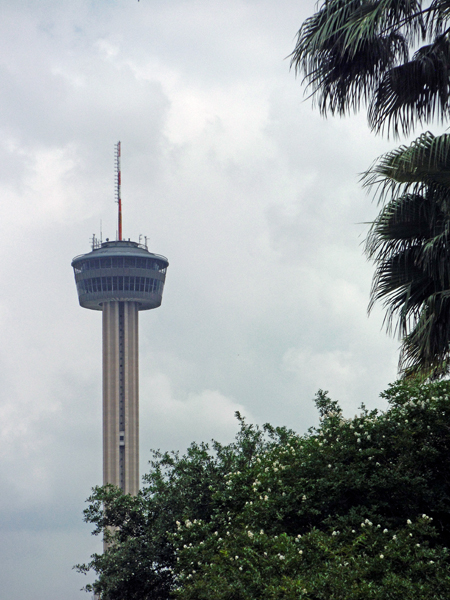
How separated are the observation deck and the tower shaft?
3.27 meters

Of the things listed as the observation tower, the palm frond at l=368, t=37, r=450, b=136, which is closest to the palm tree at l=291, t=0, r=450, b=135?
the palm frond at l=368, t=37, r=450, b=136

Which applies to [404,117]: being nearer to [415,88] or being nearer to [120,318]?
[415,88]

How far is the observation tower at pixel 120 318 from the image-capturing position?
126375 millimetres

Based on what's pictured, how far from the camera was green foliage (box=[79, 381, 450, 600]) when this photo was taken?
39.4 feet

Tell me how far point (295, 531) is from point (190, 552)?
7.45 feet

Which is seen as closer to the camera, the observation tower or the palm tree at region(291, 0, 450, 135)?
the palm tree at region(291, 0, 450, 135)

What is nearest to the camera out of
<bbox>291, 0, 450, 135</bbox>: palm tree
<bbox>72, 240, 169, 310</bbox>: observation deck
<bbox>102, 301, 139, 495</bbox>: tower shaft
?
<bbox>291, 0, 450, 135</bbox>: palm tree

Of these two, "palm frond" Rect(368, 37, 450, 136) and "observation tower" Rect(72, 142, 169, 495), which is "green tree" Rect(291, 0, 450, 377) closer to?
"palm frond" Rect(368, 37, 450, 136)

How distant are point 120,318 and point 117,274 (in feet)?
23.4

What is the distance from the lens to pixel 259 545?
14008mm

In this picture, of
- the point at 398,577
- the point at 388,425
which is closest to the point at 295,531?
the point at 388,425

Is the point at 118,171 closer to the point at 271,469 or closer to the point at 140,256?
the point at 140,256

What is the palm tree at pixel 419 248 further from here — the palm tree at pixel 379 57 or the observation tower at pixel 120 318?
the observation tower at pixel 120 318

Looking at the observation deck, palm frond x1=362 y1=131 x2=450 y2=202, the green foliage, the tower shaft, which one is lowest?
the green foliage
